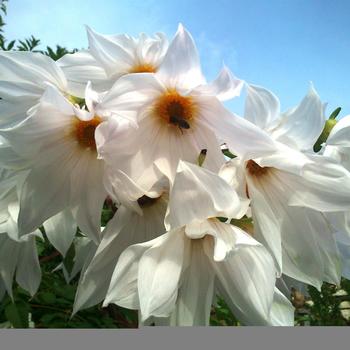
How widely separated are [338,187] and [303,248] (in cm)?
7

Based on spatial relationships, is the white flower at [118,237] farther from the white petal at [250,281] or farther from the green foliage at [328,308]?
the green foliage at [328,308]

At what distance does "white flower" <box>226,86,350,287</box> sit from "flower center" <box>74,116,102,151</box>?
14 cm

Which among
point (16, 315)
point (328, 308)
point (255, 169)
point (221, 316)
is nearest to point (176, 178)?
point (255, 169)

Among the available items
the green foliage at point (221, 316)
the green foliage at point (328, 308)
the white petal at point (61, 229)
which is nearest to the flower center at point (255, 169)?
the white petal at point (61, 229)

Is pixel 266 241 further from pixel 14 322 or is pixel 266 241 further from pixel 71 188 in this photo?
pixel 14 322

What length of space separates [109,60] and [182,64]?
15 cm

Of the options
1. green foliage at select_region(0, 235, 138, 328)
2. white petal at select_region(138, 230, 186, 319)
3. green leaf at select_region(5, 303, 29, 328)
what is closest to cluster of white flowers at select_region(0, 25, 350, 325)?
white petal at select_region(138, 230, 186, 319)

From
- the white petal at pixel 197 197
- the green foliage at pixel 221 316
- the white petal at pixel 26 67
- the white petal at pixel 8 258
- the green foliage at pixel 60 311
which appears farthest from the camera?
the green foliage at pixel 221 316

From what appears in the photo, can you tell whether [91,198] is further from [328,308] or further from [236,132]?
[328,308]

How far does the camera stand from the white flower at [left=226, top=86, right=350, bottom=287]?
450mm

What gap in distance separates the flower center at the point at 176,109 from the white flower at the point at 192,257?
0.27ft

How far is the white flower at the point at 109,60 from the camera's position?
1.72 ft

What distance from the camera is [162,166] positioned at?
1.46 ft

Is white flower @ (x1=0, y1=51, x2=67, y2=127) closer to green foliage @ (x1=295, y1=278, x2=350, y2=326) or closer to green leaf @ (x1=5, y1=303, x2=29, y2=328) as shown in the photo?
green leaf @ (x1=5, y1=303, x2=29, y2=328)
